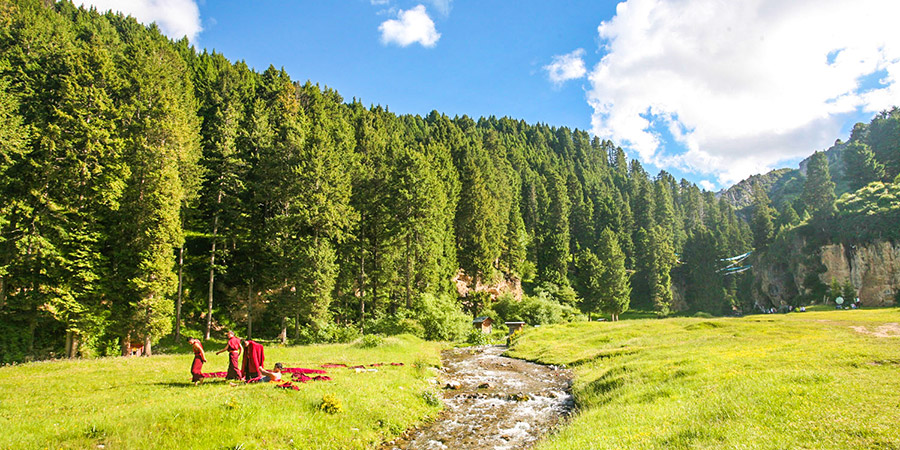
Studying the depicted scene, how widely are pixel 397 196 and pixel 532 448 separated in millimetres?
40331

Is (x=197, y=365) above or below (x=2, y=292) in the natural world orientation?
below

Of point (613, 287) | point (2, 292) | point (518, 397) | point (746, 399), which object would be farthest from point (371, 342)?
point (613, 287)

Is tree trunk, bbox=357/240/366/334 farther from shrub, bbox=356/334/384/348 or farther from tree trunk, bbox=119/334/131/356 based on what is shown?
tree trunk, bbox=119/334/131/356

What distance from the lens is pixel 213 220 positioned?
140 feet

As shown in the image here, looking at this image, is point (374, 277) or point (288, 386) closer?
point (288, 386)

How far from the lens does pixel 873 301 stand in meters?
82.7

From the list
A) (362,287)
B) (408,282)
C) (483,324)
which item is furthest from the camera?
(483,324)

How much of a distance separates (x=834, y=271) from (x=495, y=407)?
112 metres

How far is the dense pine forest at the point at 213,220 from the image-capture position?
30547 mm

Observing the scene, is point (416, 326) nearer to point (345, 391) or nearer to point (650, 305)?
point (345, 391)

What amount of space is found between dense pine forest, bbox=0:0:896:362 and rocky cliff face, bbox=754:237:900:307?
51.8m

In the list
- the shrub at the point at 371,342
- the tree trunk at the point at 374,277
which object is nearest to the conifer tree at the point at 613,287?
the tree trunk at the point at 374,277

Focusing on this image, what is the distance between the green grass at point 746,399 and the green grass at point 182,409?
724cm

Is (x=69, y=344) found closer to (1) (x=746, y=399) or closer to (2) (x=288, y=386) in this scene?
(2) (x=288, y=386)
